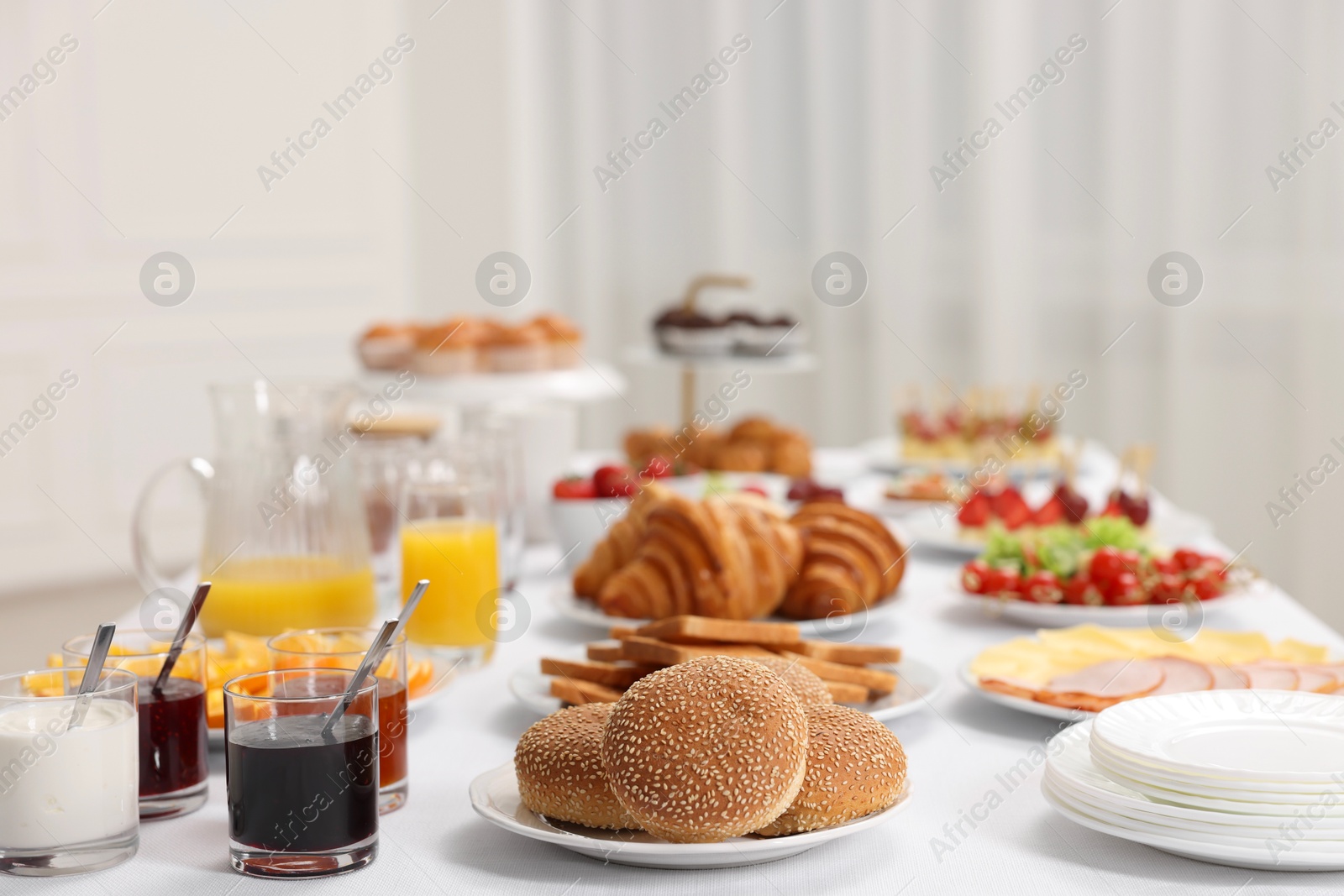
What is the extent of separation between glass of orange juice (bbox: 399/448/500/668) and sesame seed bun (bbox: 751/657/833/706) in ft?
1.43

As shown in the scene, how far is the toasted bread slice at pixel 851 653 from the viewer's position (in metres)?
1.08

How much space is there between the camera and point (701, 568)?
1.33m

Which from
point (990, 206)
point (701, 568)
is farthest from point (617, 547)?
point (990, 206)

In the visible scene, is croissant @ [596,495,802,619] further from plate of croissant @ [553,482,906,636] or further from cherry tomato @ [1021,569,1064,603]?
cherry tomato @ [1021,569,1064,603]

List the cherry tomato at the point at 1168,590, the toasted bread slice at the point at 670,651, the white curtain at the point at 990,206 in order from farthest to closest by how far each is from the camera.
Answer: the white curtain at the point at 990,206
the cherry tomato at the point at 1168,590
the toasted bread slice at the point at 670,651

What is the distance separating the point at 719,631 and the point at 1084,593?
58cm

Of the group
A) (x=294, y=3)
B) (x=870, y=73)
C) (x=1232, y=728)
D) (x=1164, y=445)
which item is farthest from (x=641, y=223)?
(x=1232, y=728)

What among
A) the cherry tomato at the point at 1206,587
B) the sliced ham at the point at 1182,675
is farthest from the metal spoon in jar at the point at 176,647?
the cherry tomato at the point at 1206,587

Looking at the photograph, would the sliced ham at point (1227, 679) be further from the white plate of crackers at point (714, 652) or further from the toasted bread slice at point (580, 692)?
the toasted bread slice at point (580, 692)

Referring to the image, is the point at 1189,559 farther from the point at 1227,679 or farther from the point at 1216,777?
the point at 1216,777

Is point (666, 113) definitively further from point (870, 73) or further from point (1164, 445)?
point (1164, 445)

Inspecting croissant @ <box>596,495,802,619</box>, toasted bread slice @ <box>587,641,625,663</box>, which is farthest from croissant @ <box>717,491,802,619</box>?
toasted bread slice @ <box>587,641,625,663</box>

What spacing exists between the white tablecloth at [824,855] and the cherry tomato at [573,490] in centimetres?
64

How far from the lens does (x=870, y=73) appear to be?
4188 millimetres
